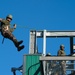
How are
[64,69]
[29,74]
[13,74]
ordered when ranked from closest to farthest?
[64,69], [29,74], [13,74]

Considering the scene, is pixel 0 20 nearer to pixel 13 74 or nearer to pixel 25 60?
pixel 25 60

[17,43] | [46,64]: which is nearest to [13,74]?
[17,43]

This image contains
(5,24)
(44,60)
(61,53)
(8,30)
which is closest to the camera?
(44,60)

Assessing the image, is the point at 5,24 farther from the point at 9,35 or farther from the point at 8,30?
the point at 9,35

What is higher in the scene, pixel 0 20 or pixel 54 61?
pixel 0 20

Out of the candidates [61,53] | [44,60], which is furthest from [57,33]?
[44,60]

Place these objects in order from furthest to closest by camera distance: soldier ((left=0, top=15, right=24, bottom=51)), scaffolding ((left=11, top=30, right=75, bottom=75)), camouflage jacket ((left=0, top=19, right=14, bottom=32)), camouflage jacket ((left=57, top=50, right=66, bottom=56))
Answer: camouflage jacket ((left=0, top=19, right=14, bottom=32))
soldier ((left=0, top=15, right=24, bottom=51))
camouflage jacket ((left=57, top=50, right=66, bottom=56))
scaffolding ((left=11, top=30, right=75, bottom=75))

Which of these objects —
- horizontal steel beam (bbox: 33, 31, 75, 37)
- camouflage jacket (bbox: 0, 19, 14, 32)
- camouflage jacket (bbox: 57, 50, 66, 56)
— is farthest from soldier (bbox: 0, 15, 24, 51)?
camouflage jacket (bbox: 57, 50, 66, 56)

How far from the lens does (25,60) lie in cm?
1716

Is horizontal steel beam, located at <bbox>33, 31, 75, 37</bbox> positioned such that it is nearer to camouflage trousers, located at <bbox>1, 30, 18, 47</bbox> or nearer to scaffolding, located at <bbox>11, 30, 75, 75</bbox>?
scaffolding, located at <bbox>11, 30, 75, 75</bbox>

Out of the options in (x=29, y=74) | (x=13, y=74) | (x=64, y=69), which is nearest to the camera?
(x=64, y=69)

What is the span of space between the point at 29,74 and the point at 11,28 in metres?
2.58

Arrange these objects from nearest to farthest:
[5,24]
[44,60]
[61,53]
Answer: [44,60] < [61,53] < [5,24]

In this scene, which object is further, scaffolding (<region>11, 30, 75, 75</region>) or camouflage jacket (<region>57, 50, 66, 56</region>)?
camouflage jacket (<region>57, 50, 66, 56</region>)
